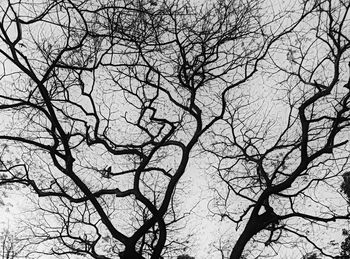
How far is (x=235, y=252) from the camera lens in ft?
23.2

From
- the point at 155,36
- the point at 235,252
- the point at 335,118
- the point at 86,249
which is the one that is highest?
the point at 155,36

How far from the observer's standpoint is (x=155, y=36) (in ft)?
25.6

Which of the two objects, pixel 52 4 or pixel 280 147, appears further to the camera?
pixel 280 147

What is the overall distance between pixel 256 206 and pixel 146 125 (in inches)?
126

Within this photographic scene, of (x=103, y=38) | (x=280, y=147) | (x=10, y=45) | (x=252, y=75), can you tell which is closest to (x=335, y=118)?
(x=280, y=147)

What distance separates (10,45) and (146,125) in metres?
3.61

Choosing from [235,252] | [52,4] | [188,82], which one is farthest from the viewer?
[188,82]

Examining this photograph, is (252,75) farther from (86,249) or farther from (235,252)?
(86,249)

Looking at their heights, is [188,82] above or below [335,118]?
above

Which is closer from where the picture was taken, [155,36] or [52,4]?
[52,4]

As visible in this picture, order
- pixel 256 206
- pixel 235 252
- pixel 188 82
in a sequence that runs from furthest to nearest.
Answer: pixel 188 82 < pixel 256 206 < pixel 235 252

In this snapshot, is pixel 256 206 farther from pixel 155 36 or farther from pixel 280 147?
pixel 155 36

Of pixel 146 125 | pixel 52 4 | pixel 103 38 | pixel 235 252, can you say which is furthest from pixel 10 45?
pixel 235 252

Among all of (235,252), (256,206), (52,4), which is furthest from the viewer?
(256,206)
